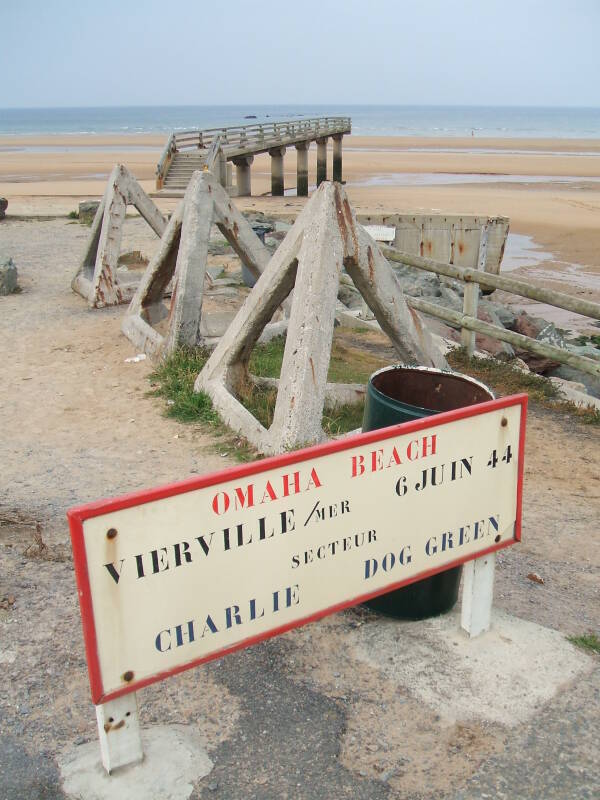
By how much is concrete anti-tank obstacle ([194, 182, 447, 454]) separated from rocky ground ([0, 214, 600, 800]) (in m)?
0.67

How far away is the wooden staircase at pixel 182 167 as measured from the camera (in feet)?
95.0

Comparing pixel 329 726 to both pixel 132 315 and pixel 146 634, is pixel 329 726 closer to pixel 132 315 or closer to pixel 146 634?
pixel 146 634

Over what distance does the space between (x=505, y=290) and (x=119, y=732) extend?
5.79 metres

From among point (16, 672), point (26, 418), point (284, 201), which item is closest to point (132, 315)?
point (26, 418)

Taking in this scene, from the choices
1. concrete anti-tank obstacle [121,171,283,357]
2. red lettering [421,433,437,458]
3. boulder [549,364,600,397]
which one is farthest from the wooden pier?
red lettering [421,433,437,458]

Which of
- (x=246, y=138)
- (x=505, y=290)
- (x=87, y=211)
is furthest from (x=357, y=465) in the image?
(x=246, y=138)

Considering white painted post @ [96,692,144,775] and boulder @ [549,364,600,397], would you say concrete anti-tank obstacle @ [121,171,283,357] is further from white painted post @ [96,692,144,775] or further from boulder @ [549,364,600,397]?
white painted post @ [96,692,144,775]

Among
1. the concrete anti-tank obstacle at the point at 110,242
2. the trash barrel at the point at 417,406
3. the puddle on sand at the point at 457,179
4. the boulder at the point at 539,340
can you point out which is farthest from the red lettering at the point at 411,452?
the puddle on sand at the point at 457,179

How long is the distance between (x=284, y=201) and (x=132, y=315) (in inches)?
939

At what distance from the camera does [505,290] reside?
739 cm

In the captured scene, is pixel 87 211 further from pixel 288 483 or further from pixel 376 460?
pixel 288 483

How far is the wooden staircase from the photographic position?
95.0 feet

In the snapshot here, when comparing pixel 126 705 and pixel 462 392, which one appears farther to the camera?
pixel 462 392

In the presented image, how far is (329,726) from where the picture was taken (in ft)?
9.86
